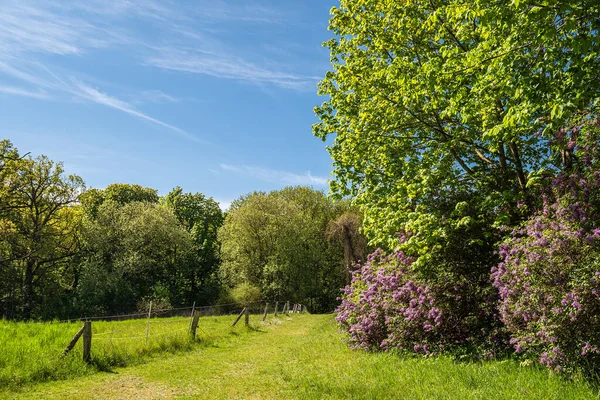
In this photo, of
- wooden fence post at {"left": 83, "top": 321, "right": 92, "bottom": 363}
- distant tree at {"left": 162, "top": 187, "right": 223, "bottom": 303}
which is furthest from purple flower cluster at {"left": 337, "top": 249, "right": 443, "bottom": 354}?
distant tree at {"left": 162, "top": 187, "right": 223, "bottom": 303}

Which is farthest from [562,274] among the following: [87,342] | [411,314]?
[87,342]

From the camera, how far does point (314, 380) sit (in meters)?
11.0

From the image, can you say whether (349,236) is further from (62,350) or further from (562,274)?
(562,274)

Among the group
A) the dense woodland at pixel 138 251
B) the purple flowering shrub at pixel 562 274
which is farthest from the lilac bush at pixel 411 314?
the dense woodland at pixel 138 251

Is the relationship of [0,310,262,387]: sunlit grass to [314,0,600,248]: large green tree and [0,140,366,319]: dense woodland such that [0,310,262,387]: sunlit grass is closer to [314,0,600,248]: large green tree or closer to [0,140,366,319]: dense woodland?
[314,0,600,248]: large green tree

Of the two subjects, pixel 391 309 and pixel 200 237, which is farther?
pixel 200 237

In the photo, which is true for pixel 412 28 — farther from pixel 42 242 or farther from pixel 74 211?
pixel 74 211

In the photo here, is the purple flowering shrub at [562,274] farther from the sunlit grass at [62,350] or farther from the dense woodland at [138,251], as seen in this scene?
the dense woodland at [138,251]

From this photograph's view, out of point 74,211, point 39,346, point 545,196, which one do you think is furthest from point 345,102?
point 74,211

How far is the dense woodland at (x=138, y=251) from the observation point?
39406 millimetres

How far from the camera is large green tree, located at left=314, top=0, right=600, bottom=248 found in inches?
366

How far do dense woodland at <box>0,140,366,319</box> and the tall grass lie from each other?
20.1 metres

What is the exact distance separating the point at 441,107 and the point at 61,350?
15.9m

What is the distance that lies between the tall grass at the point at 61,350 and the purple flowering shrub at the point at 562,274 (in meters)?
13.3
